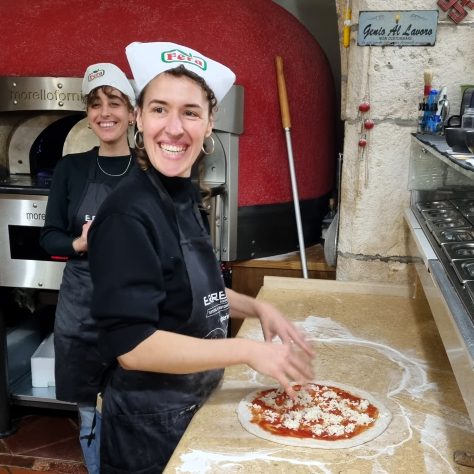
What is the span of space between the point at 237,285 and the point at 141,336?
61.1 inches

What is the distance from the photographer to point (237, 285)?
255 cm

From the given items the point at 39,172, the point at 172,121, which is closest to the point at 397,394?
the point at 172,121

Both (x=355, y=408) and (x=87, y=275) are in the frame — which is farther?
(x=87, y=275)

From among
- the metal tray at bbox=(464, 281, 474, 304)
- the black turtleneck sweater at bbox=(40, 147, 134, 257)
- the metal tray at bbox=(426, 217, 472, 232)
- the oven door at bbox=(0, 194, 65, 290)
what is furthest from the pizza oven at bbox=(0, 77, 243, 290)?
the metal tray at bbox=(464, 281, 474, 304)

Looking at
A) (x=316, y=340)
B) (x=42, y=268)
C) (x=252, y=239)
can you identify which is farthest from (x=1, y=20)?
(x=316, y=340)

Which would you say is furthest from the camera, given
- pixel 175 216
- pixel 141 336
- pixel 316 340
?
pixel 316 340

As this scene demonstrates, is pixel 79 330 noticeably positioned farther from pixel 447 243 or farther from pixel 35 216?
pixel 447 243

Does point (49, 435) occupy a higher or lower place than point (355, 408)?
lower

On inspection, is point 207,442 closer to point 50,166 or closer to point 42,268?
point 42,268

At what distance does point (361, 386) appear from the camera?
53.6 inches

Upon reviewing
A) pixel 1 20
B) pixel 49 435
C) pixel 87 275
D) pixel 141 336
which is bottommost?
pixel 49 435

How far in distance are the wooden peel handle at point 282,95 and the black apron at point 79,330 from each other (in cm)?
87

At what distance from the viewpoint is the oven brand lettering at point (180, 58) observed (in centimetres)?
112

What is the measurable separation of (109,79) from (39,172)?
0.86 metres
